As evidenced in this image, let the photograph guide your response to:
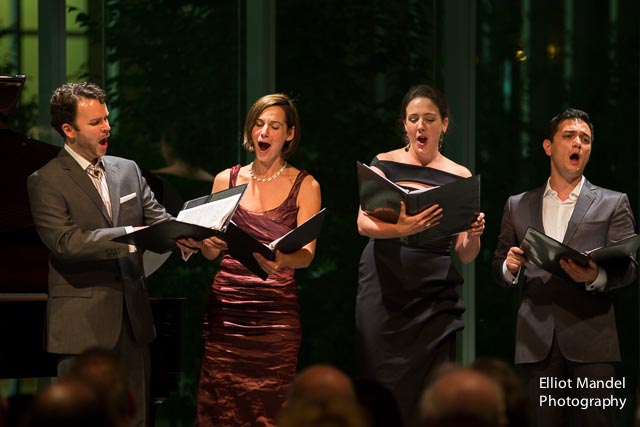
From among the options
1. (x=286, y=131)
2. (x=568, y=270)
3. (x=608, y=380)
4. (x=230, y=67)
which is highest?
(x=230, y=67)

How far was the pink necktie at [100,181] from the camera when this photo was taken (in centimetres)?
417

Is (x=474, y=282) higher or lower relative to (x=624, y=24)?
lower

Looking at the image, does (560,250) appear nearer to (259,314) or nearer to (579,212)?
(579,212)

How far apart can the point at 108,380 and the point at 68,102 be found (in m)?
1.94

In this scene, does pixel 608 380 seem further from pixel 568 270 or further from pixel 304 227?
pixel 304 227

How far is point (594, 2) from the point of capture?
21.3 ft

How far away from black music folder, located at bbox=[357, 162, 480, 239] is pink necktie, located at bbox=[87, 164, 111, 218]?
3.13 feet

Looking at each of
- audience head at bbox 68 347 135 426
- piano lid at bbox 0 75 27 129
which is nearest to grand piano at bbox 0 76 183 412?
piano lid at bbox 0 75 27 129

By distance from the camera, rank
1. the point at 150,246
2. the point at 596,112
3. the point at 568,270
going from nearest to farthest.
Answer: the point at 150,246
the point at 568,270
the point at 596,112

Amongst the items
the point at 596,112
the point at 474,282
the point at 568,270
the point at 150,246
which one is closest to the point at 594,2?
the point at 596,112

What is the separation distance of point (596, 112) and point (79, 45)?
304cm

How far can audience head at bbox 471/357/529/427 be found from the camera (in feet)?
8.30

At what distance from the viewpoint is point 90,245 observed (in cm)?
401

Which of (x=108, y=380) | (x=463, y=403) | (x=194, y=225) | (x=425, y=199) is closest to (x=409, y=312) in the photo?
(x=425, y=199)
